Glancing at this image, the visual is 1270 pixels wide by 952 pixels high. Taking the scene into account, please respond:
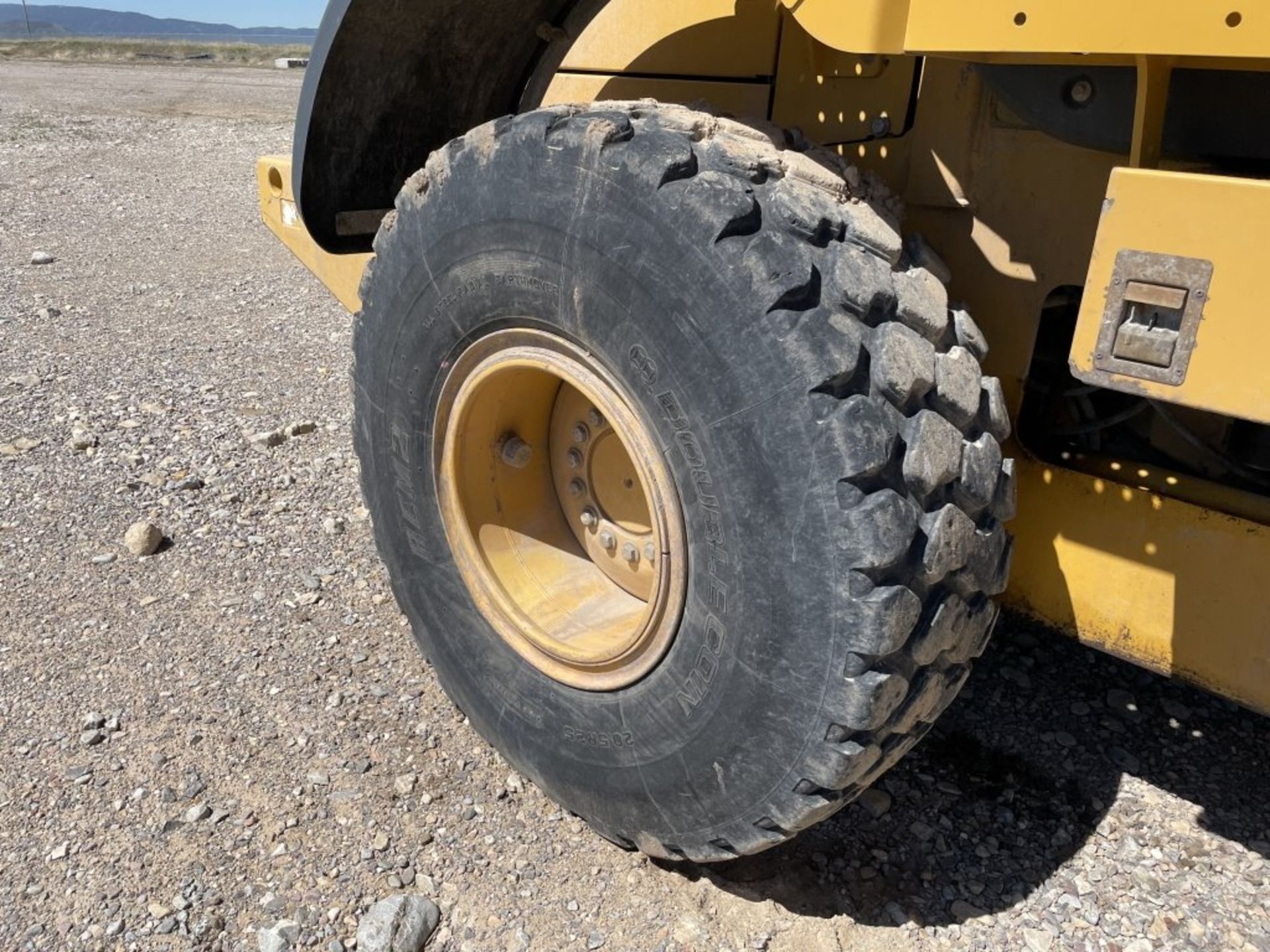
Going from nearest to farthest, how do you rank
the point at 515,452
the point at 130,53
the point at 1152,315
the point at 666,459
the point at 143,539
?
the point at 1152,315 < the point at 666,459 < the point at 515,452 < the point at 143,539 < the point at 130,53

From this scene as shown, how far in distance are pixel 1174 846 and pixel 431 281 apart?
1934mm

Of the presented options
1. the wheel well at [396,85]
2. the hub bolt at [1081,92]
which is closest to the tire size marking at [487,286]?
the wheel well at [396,85]

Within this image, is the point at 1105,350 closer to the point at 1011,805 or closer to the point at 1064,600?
the point at 1064,600

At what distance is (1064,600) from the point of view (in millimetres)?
A: 2189

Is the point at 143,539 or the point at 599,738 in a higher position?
the point at 599,738

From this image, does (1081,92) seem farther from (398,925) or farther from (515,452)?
(398,925)

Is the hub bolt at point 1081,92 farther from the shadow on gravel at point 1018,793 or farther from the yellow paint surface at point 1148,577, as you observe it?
the shadow on gravel at point 1018,793

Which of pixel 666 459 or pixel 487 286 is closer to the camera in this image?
pixel 666 459

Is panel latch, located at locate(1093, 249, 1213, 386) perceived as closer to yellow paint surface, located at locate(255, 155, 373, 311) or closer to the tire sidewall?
the tire sidewall

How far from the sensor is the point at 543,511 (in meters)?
2.66

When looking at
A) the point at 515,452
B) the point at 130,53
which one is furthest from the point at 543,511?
the point at 130,53

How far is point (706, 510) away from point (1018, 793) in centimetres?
123

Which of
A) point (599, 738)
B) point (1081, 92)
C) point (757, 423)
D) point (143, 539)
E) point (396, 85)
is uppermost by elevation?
point (1081, 92)

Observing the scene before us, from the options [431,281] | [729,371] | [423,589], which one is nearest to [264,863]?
[423,589]
